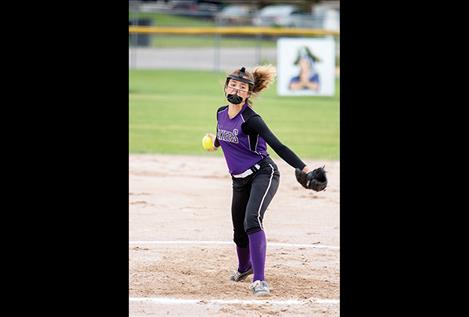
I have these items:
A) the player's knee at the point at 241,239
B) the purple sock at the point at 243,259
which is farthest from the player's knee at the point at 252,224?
the purple sock at the point at 243,259

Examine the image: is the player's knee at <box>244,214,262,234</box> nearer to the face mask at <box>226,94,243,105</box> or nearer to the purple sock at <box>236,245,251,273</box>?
the purple sock at <box>236,245,251,273</box>

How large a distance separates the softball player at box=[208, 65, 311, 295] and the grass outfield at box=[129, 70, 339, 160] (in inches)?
336

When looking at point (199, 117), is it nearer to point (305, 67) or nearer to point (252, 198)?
point (305, 67)

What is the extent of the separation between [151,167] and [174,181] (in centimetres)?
126

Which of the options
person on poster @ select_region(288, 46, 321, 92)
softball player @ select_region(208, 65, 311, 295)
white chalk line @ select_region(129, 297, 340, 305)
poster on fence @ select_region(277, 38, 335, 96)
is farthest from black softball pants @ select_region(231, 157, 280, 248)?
person on poster @ select_region(288, 46, 321, 92)

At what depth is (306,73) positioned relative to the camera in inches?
1125

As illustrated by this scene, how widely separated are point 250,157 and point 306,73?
20.7 m

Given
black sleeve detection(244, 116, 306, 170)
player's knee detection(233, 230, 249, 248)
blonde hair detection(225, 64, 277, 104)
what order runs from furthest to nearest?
1. player's knee detection(233, 230, 249, 248)
2. blonde hair detection(225, 64, 277, 104)
3. black sleeve detection(244, 116, 306, 170)

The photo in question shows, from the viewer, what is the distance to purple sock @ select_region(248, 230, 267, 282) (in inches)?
315

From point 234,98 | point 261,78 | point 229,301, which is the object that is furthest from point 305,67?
point 229,301

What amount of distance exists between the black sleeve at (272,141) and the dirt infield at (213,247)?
121 centimetres

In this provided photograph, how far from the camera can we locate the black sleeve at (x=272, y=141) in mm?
7770
